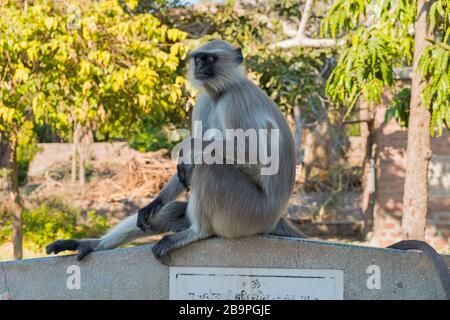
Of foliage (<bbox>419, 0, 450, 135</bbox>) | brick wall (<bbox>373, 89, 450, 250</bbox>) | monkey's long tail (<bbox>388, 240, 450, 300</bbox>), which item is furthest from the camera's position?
brick wall (<bbox>373, 89, 450, 250</bbox>)

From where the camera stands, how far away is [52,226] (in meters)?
10.4

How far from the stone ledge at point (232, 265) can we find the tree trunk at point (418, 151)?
6.58ft

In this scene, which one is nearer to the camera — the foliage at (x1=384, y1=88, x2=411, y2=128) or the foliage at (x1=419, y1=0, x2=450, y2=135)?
the foliage at (x1=419, y1=0, x2=450, y2=135)

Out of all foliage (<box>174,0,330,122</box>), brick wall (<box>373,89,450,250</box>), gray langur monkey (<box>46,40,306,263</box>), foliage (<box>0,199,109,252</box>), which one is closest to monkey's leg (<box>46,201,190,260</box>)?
gray langur monkey (<box>46,40,306,263</box>)

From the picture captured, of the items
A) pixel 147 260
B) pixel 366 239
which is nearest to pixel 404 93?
pixel 147 260

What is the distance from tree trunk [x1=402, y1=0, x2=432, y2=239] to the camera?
19.2 ft

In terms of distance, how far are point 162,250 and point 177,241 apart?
104 mm

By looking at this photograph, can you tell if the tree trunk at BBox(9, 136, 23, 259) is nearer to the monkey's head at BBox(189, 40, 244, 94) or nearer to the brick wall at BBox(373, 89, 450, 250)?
the monkey's head at BBox(189, 40, 244, 94)

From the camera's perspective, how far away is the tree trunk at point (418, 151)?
584 centimetres

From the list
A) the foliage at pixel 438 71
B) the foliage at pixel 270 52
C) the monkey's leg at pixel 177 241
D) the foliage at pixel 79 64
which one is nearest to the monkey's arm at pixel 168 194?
the monkey's leg at pixel 177 241

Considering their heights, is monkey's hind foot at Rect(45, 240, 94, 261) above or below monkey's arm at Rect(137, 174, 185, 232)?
below

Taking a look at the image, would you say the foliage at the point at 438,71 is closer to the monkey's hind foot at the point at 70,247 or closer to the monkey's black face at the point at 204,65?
the monkey's black face at the point at 204,65

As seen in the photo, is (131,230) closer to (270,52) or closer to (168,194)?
(168,194)

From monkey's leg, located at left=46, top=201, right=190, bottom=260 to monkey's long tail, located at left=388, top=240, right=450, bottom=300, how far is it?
1378mm
